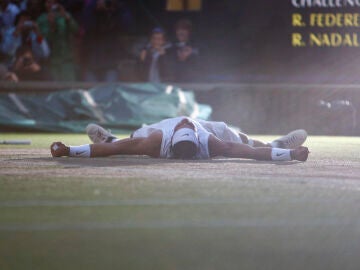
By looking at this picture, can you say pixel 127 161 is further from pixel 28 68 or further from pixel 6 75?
pixel 28 68

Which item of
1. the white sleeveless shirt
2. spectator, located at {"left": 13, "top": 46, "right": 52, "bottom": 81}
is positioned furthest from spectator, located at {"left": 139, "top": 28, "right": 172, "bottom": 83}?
the white sleeveless shirt

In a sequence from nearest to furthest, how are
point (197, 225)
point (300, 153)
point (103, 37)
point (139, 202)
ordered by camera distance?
point (197, 225) → point (139, 202) → point (300, 153) → point (103, 37)

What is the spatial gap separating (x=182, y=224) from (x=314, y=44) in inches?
446

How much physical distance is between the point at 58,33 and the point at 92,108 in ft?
5.92

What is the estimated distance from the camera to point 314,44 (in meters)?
14.3

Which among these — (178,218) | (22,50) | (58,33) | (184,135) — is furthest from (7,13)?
(178,218)

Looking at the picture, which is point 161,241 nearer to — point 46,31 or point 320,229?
point 320,229

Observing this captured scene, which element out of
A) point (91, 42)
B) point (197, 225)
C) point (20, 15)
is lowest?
point (197, 225)

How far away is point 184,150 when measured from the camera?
615cm

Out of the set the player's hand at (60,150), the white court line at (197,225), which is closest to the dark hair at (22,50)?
the player's hand at (60,150)

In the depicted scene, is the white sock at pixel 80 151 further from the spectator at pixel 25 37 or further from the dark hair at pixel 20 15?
the dark hair at pixel 20 15

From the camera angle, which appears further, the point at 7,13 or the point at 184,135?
the point at 7,13

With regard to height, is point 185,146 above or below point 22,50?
below

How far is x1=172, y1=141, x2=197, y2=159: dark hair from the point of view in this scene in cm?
608
